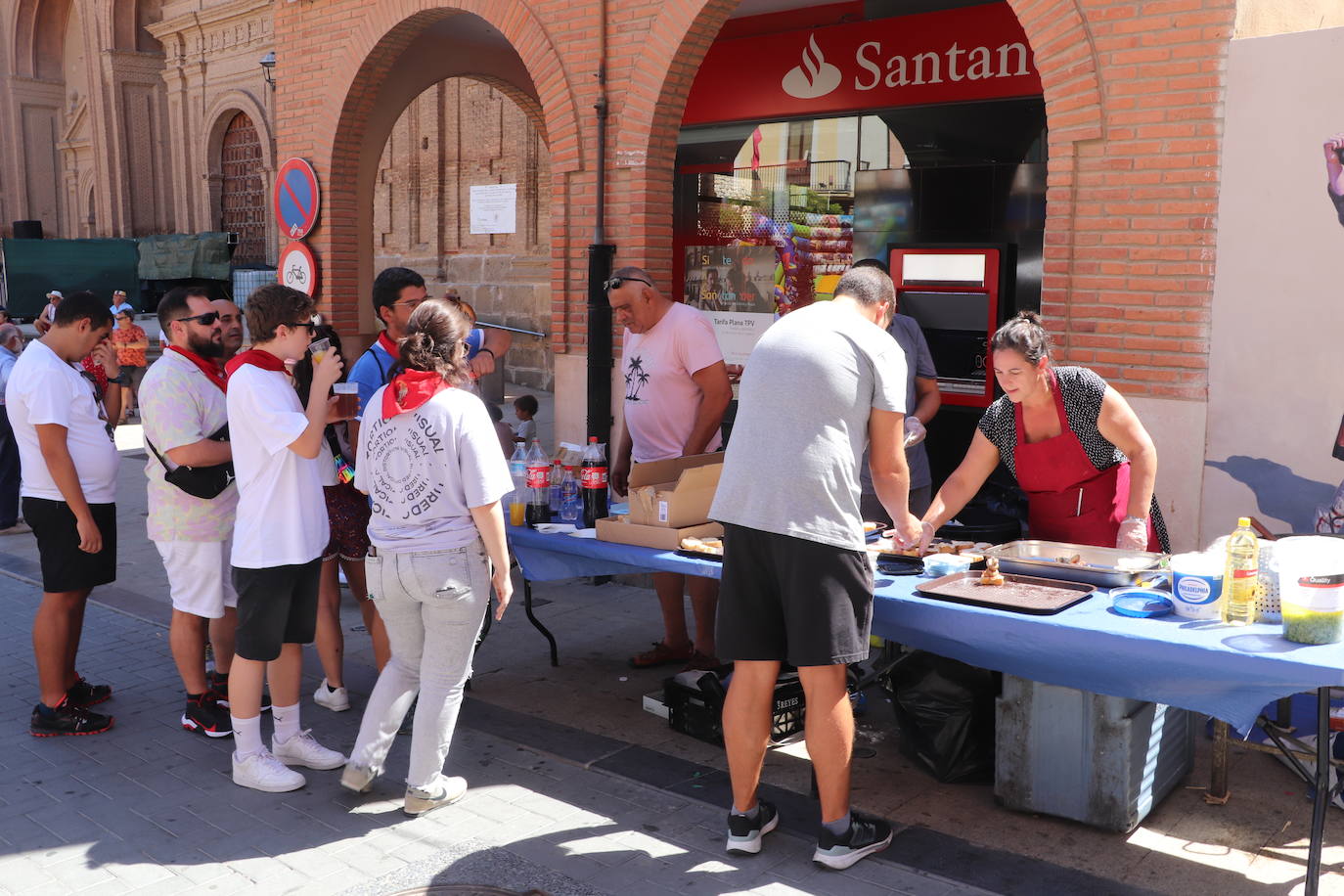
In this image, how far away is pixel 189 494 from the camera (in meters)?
4.71

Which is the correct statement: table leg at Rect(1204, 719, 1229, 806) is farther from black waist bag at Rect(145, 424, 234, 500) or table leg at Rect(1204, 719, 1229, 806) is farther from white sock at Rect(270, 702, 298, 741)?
black waist bag at Rect(145, 424, 234, 500)

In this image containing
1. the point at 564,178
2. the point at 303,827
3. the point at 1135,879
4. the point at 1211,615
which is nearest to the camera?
the point at 1211,615

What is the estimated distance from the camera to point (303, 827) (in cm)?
409

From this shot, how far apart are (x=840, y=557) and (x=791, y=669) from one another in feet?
5.27

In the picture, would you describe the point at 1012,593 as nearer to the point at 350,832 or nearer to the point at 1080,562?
the point at 1080,562

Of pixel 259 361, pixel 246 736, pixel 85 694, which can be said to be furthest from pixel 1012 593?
pixel 85 694

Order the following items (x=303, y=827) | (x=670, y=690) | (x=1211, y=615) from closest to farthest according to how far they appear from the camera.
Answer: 1. (x=1211, y=615)
2. (x=303, y=827)
3. (x=670, y=690)

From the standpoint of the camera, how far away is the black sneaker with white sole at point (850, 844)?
3.73m

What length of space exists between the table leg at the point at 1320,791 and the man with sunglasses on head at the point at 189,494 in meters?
4.00

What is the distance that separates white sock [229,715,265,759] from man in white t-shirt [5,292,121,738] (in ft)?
3.39

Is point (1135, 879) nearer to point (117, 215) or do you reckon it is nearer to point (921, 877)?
point (921, 877)

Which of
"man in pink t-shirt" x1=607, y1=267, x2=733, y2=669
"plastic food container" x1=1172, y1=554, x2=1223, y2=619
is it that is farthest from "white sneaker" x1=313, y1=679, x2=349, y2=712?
"plastic food container" x1=1172, y1=554, x2=1223, y2=619

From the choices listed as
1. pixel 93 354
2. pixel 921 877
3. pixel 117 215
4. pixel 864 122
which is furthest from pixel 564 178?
pixel 117 215

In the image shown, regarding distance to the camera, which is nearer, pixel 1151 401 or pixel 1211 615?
pixel 1211 615
